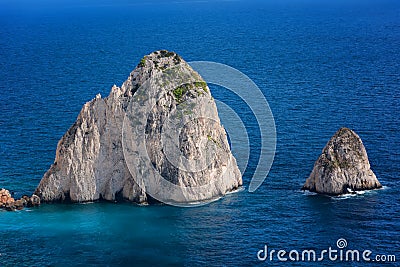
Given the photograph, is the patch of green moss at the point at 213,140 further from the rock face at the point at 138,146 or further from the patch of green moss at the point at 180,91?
the patch of green moss at the point at 180,91

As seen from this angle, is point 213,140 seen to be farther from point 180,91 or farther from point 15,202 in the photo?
point 15,202

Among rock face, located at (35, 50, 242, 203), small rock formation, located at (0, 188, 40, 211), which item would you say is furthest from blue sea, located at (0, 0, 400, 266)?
rock face, located at (35, 50, 242, 203)

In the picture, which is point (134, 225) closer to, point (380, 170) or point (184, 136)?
point (184, 136)

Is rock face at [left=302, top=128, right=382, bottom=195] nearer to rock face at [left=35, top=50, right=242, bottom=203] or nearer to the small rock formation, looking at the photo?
rock face at [left=35, top=50, right=242, bottom=203]

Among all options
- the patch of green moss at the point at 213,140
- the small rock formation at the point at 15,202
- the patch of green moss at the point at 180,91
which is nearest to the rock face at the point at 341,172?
the patch of green moss at the point at 213,140

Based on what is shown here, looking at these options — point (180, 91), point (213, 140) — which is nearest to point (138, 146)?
point (180, 91)
